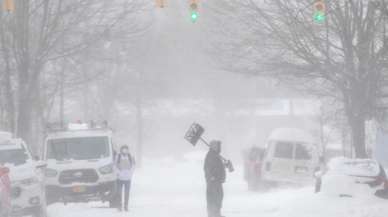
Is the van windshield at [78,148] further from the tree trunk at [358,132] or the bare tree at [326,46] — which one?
the tree trunk at [358,132]

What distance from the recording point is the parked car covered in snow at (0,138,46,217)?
18.3 meters

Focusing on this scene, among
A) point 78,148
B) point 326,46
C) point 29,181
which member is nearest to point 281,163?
point 326,46

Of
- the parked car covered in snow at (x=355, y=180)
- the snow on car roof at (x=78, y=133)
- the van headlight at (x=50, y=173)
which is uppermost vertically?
the snow on car roof at (x=78, y=133)

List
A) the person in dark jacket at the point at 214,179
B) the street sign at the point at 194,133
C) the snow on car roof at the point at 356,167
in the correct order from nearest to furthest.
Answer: the person in dark jacket at the point at 214,179 < the snow on car roof at the point at 356,167 < the street sign at the point at 194,133

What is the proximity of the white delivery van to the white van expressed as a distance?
26.1ft

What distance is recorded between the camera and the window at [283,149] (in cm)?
3043

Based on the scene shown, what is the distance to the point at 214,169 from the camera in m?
17.9

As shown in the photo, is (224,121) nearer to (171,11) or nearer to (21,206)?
(171,11)

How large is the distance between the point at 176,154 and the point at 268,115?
9.98 meters

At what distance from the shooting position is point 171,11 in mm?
63406

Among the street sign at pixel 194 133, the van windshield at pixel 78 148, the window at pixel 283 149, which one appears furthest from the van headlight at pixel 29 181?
the window at pixel 283 149

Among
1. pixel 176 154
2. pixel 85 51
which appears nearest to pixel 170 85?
pixel 176 154

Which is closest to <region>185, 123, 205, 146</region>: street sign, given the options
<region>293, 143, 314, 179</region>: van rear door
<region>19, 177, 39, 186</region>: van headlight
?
<region>19, 177, 39, 186</region>: van headlight

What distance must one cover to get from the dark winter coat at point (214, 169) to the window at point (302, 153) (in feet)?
41.8
